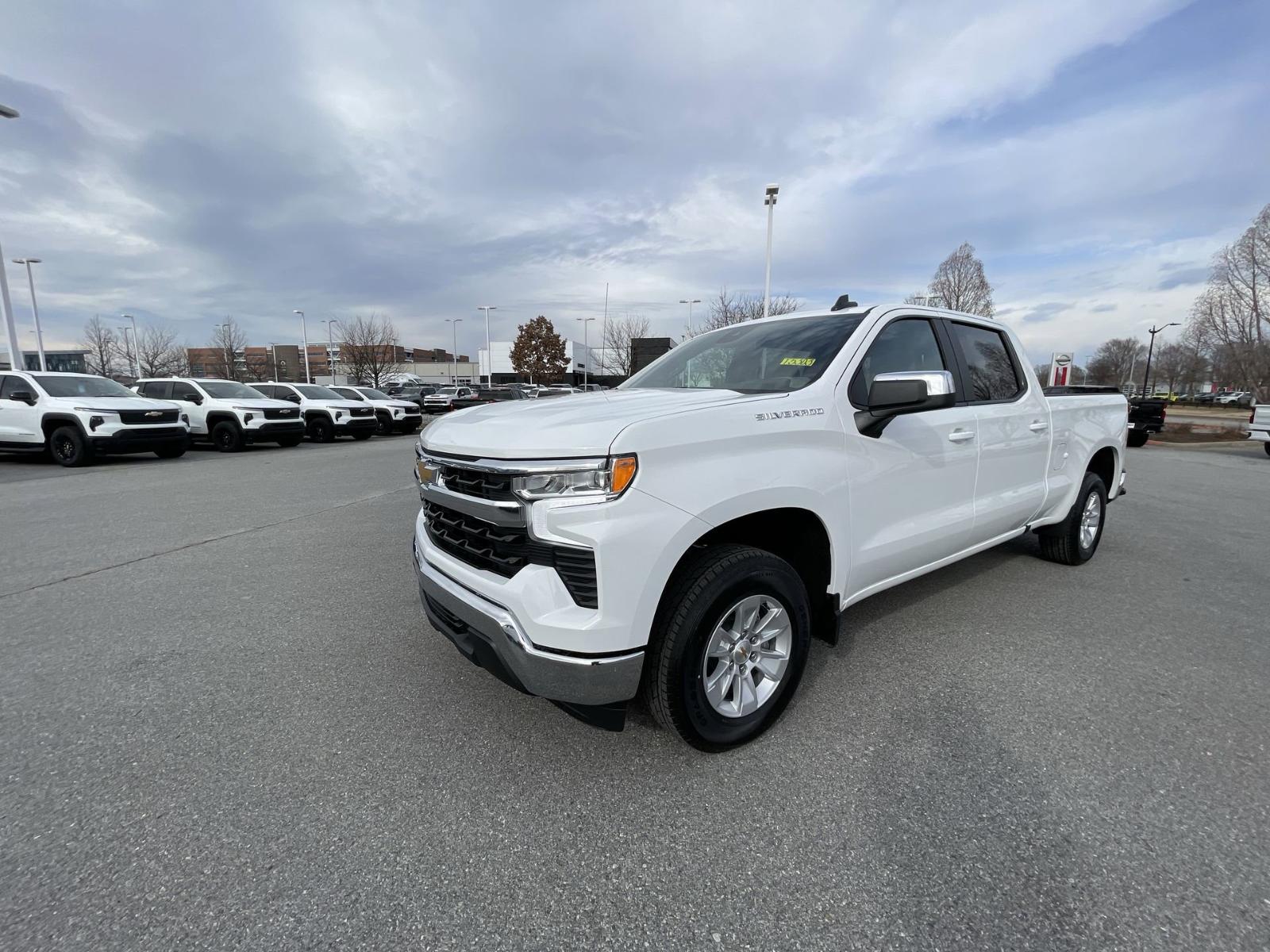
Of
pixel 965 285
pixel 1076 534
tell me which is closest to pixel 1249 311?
pixel 965 285

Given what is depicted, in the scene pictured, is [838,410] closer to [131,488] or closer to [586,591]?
[586,591]

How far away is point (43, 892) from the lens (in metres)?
1.77

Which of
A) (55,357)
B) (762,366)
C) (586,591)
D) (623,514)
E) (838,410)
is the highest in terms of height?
(55,357)

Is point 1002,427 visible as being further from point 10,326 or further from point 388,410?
point 10,326

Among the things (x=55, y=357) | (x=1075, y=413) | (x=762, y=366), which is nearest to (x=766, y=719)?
(x=762, y=366)

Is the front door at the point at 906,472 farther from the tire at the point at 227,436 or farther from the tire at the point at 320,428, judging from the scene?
the tire at the point at 320,428

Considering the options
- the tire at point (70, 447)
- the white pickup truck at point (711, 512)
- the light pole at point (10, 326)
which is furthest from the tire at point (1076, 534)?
the light pole at point (10, 326)

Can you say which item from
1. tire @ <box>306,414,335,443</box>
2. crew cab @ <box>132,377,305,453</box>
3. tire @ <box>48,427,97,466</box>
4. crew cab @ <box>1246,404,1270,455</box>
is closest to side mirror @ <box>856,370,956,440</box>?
tire @ <box>48,427,97,466</box>

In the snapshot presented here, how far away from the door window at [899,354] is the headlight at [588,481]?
4.30ft

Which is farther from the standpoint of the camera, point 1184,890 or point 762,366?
point 762,366

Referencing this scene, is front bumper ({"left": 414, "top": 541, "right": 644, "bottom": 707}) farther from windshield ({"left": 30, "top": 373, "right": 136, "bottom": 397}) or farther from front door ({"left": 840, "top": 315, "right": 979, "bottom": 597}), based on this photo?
windshield ({"left": 30, "top": 373, "right": 136, "bottom": 397})

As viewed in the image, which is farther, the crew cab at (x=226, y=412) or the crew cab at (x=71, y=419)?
the crew cab at (x=226, y=412)

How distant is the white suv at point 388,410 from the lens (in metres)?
19.7

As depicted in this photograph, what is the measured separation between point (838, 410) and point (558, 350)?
7234 centimetres
